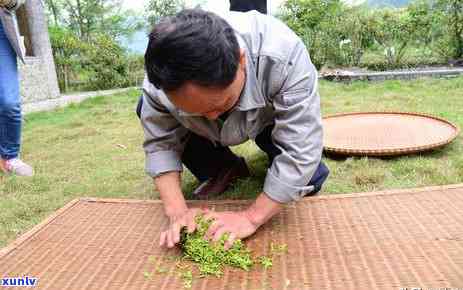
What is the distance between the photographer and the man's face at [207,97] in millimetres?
1234

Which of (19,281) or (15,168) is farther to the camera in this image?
(15,168)

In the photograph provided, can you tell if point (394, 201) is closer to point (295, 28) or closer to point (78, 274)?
point (78, 274)

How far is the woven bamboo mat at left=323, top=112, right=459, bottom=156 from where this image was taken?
271 cm

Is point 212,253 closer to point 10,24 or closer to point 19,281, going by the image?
point 19,281

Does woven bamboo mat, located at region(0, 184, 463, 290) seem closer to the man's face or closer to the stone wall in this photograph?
the man's face

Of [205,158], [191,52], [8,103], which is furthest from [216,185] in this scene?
[8,103]

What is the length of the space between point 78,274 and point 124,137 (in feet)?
7.90

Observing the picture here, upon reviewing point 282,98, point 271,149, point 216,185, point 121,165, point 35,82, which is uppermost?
point 282,98

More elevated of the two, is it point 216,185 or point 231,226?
point 231,226

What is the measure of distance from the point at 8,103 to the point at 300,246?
6.57 feet

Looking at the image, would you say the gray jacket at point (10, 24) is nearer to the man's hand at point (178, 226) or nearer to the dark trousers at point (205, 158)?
the dark trousers at point (205, 158)

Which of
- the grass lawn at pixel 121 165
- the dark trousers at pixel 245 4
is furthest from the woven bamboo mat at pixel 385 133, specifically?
the dark trousers at pixel 245 4

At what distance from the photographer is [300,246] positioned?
165 centimetres

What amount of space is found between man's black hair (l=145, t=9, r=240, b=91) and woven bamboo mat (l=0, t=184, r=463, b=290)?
65 centimetres
